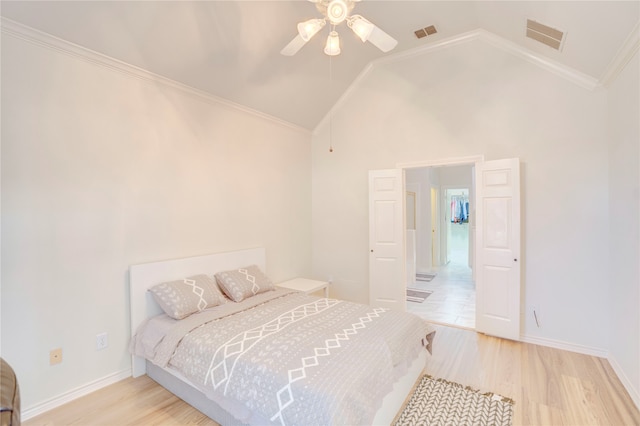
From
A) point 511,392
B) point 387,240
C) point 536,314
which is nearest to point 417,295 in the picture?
point 387,240

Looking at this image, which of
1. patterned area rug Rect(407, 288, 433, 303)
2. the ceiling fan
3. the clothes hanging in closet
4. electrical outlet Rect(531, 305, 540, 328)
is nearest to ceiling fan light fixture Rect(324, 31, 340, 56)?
the ceiling fan

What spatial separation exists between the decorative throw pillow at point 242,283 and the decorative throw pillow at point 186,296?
155 mm

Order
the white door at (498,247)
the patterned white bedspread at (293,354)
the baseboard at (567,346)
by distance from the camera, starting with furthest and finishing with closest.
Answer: the white door at (498,247)
the baseboard at (567,346)
the patterned white bedspread at (293,354)

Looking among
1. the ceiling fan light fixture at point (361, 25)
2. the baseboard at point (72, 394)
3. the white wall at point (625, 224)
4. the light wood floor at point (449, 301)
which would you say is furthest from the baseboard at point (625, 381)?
the baseboard at point (72, 394)

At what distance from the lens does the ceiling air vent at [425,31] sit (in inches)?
139

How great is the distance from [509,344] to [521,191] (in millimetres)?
1688

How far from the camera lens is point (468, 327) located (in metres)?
3.77

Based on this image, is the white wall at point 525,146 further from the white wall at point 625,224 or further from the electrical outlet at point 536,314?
the white wall at point 625,224

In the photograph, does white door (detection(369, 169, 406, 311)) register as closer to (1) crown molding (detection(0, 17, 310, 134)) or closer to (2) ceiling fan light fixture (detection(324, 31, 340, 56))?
(2) ceiling fan light fixture (detection(324, 31, 340, 56))

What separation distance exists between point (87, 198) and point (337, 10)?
7.78 feet

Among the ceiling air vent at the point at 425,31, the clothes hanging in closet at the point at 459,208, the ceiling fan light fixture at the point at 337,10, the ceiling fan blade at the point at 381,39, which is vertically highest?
the ceiling air vent at the point at 425,31

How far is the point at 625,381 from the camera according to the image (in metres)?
2.50

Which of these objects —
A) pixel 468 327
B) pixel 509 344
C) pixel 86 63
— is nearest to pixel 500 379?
pixel 509 344

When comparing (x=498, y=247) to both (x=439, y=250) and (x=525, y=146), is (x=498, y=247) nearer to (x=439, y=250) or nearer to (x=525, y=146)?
(x=525, y=146)
